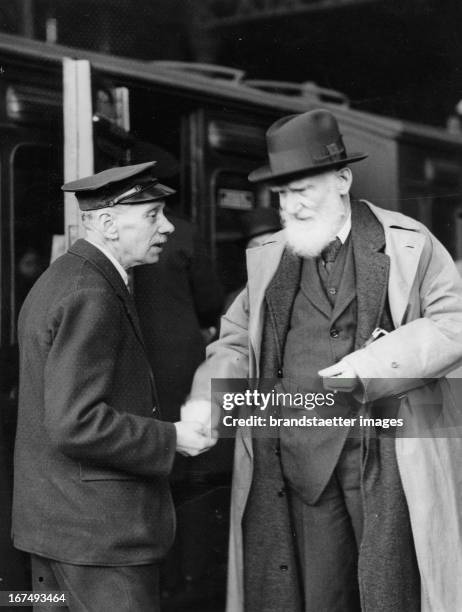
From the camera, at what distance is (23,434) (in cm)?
259

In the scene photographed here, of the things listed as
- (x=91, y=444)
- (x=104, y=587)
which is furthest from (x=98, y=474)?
(x=104, y=587)

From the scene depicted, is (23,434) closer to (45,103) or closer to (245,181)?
(45,103)

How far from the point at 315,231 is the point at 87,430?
3.16ft

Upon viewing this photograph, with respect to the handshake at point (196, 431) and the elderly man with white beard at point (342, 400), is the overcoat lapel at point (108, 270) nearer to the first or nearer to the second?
the handshake at point (196, 431)

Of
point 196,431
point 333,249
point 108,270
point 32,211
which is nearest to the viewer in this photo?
point 108,270

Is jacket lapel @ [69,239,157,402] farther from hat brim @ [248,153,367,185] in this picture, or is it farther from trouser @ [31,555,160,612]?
trouser @ [31,555,160,612]

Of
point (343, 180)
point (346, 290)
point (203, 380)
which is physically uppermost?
point (343, 180)

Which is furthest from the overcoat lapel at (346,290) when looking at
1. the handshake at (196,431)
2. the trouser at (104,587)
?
the trouser at (104,587)

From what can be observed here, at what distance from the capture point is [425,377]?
267 cm

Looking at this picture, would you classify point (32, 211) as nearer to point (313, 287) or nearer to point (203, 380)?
point (203, 380)

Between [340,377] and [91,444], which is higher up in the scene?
[340,377]

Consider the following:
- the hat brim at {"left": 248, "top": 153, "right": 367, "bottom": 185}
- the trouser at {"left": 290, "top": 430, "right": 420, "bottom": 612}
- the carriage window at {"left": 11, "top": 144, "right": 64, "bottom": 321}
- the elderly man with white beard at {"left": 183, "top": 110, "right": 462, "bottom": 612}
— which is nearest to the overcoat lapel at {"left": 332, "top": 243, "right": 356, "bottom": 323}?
the elderly man with white beard at {"left": 183, "top": 110, "right": 462, "bottom": 612}

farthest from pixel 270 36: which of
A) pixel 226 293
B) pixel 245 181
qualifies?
pixel 226 293

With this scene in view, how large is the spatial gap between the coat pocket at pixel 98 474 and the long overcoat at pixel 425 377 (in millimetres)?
614
